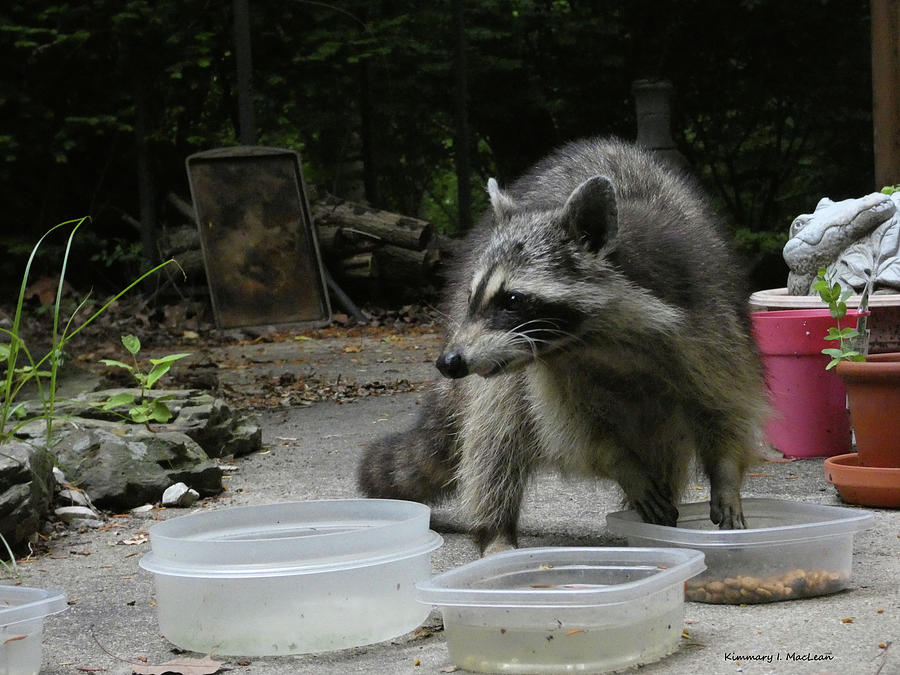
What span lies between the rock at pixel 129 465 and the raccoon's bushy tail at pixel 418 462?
750mm

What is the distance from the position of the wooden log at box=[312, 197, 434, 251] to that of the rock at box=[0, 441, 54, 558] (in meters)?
6.54

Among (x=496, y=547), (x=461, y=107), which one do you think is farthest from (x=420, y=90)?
(x=496, y=547)

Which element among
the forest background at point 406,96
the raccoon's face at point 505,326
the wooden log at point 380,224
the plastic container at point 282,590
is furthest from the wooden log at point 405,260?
the plastic container at point 282,590

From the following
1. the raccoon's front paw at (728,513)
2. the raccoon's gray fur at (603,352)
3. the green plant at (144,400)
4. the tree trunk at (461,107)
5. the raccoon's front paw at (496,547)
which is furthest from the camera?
the tree trunk at (461,107)

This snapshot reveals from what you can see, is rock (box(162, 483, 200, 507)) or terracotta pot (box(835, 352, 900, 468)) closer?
terracotta pot (box(835, 352, 900, 468))

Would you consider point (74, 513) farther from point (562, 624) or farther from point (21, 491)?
point (562, 624)

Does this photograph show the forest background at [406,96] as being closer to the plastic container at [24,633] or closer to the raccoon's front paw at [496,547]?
the raccoon's front paw at [496,547]

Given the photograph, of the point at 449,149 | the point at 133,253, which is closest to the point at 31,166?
the point at 133,253

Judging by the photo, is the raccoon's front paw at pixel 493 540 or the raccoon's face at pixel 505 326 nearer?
the raccoon's face at pixel 505 326

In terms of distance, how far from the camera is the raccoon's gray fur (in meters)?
2.82

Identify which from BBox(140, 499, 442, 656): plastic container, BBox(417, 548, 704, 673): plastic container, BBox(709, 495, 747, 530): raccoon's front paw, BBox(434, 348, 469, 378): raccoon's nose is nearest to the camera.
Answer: BBox(417, 548, 704, 673): plastic container

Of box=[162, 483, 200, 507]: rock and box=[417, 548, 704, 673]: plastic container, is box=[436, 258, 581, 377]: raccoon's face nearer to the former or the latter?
box=[417, 548, 704, 673]: plastic container

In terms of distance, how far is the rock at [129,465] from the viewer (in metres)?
4.04

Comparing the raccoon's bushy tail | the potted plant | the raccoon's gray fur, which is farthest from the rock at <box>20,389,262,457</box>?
the potted plant
